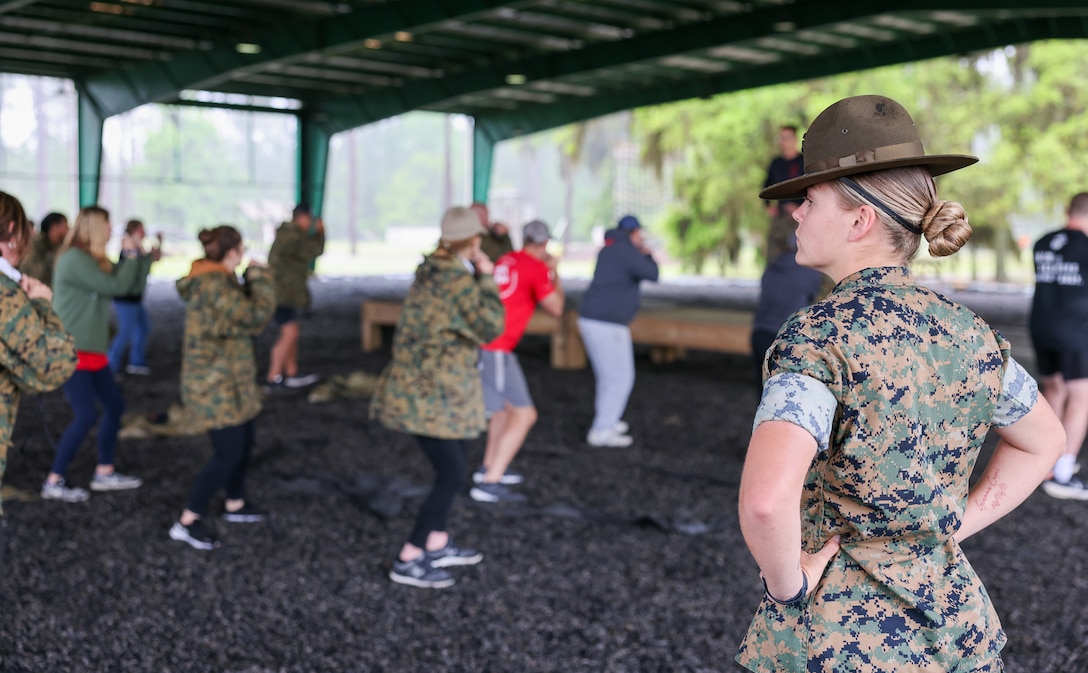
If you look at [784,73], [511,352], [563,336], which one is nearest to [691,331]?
[563,336]

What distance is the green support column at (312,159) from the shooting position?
27.3 metres

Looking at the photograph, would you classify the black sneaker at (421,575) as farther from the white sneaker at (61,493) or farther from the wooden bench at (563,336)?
the wooden bench at (563,336)

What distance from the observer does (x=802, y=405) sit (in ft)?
4.95

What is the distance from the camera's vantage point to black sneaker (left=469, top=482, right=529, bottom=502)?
6.11 metres

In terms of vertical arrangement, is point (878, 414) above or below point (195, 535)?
above

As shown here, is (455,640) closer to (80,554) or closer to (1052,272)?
(80,554)

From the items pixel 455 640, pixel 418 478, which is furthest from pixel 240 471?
pixel 455 640

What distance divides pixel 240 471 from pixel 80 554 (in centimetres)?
86

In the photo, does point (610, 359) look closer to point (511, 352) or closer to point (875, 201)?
point (511, 352)

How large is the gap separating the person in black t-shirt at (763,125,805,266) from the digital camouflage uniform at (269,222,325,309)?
4.71 meters

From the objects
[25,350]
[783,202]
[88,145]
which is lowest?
[25,350]

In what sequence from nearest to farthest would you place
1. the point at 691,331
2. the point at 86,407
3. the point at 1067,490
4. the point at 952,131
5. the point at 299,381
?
the point at 86,407
the point at 1067,490
the point at 299,381
the point at 691,331
the point at 952,131

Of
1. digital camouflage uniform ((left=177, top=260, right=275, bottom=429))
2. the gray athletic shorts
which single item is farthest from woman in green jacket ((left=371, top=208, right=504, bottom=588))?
the gray athletic shorts

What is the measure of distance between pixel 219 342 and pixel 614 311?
3018 millimetres
